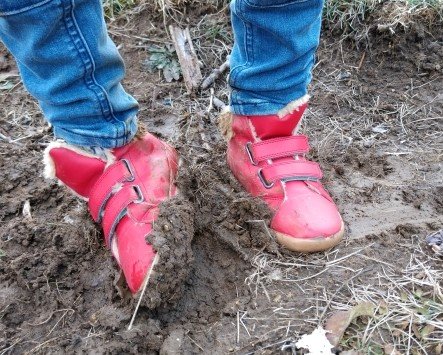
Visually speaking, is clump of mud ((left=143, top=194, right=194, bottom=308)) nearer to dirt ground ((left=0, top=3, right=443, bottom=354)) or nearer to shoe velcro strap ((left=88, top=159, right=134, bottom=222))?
dirt ground ((left=0, top=3, right=443, bottom=354))

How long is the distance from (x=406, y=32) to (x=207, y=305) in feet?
5.45

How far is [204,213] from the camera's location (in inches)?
66.7

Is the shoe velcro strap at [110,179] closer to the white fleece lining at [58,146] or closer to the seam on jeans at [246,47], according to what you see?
the white fleece lining at [58,146]

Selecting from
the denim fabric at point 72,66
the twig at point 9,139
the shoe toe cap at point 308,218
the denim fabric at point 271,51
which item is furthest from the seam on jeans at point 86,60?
the twig at point 9,139

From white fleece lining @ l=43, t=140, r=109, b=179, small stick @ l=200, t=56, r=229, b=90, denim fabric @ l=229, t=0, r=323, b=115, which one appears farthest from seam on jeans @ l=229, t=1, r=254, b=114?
small stick @ l=200, t=56, r=229, b=90

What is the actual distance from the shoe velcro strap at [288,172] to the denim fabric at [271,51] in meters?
0.18

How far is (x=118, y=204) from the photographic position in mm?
1537

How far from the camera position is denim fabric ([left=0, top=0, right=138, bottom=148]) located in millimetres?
1185

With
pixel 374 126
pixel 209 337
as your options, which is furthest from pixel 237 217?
pixel 374 126

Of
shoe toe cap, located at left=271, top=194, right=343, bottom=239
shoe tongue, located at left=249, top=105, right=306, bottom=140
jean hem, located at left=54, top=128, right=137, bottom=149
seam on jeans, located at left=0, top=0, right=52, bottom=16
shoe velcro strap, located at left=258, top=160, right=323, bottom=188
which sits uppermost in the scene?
seam on jeans, located at left=0, top=0, right=52, bottom=16

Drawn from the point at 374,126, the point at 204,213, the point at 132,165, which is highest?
the point at 132,165

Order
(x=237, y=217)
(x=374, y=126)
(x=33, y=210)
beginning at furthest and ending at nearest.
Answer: (x=374, y=126)
(x=33, y=210)
(x=237, y=217)

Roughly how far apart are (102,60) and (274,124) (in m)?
0.58

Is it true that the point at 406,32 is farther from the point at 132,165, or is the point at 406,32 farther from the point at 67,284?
the point at 67,284
